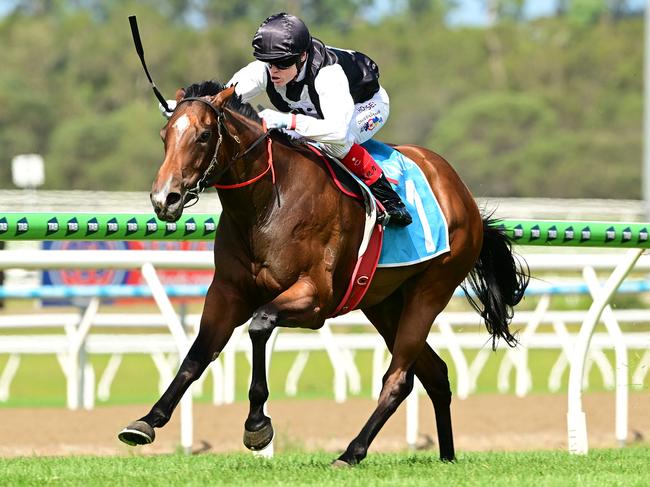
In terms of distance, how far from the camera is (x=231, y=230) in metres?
5.52

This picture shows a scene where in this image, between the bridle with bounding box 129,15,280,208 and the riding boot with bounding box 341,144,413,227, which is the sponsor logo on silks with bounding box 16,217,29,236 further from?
the riding boot with bounding box 341,144,413,227

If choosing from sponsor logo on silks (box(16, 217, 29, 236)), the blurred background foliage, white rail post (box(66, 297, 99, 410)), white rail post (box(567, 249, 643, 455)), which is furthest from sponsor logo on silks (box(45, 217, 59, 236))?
the blurred background foliage

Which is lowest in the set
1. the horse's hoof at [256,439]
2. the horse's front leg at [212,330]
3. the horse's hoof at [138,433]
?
the horse's hoof at [256,439]

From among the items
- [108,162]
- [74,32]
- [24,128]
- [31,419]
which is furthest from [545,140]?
[31,419]

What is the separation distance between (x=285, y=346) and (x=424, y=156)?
508cm

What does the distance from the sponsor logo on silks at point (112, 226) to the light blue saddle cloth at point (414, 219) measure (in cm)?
105

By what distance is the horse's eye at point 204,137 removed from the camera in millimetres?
5219

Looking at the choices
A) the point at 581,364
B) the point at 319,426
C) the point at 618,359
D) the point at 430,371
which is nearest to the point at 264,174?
the point at 430,371

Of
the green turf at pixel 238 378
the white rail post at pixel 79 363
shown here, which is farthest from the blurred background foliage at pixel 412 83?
the white rail post at pixel 79 363

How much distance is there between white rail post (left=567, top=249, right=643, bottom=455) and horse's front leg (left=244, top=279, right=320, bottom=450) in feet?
5.54

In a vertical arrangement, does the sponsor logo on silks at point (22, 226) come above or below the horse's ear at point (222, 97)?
below

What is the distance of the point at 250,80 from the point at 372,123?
1.95 ft

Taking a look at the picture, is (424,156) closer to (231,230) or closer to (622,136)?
(231,230)

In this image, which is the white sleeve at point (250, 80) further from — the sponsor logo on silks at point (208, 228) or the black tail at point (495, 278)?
the black tail at point (495, 278)
